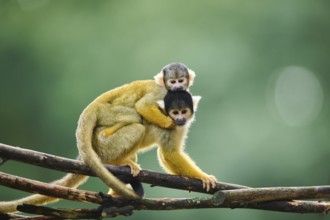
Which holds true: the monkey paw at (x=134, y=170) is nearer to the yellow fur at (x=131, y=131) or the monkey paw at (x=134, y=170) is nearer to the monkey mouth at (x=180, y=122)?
the yellow fur at (x=131, y=131)

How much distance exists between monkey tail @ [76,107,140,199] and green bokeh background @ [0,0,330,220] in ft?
18.7

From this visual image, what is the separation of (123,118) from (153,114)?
0.65ft

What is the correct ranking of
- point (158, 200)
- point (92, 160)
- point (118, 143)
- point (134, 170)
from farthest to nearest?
point (118, 143) < point (134, 170) < point (92, 160) < point (158, 200)

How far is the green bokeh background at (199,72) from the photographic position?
1134cm

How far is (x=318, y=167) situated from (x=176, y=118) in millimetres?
8009

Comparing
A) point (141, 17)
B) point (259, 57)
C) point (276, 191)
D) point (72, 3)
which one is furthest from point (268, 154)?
point (276, 191)

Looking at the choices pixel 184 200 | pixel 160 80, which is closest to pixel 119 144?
pixel 160 80

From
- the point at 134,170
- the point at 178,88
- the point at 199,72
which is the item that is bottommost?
the point at 134,170

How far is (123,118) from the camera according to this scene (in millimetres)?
4594

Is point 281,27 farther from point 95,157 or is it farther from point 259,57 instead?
point 95,157

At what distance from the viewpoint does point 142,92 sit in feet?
15.7

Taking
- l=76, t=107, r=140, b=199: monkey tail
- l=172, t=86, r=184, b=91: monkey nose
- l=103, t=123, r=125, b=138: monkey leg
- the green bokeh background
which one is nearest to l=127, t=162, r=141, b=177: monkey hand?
l=76, t=107, r=140, b=199: monkey tail

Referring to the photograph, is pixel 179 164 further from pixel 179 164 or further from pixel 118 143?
pixel 118 143

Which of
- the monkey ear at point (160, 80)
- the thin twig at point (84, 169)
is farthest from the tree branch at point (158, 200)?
the monkey ear at point (160, 80)
